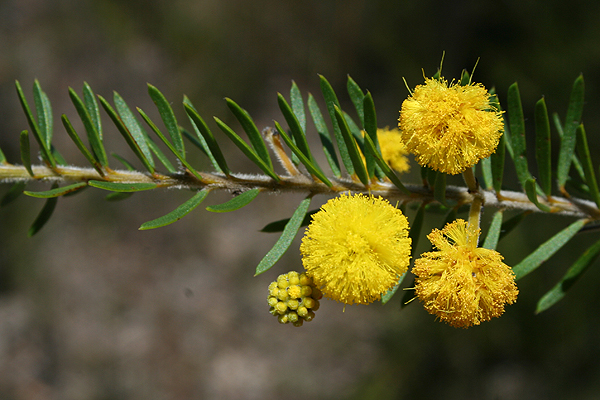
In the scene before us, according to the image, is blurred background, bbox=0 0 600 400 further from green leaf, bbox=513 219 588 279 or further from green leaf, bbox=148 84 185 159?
green leaf, bbox=148 84 185 159

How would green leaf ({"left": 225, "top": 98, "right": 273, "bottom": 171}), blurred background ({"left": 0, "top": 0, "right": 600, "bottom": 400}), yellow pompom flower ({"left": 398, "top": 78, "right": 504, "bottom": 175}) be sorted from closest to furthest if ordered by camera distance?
yellow pompom flower ({"left": 398, "top": 78, "right": 504, "bottom": 175})
green leaf ({"left": 225, "top": 98, "right": 273, "bottom": 171})
blurred background ({"left": 0, "top": 0, "right": 600, "bottom": 400})

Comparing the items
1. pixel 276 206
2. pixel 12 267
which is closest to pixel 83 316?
pixel 12 267

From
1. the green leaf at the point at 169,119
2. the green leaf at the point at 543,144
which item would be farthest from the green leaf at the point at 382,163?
the green leaf at the point at 169,119

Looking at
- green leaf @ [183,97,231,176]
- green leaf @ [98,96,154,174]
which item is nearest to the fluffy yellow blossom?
green leaf @ [183,97,231,176]

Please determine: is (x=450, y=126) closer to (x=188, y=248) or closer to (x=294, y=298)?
(x=294, y=298)

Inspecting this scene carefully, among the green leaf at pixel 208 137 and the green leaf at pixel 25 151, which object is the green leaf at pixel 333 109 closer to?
the green leaf at pixel 208 137

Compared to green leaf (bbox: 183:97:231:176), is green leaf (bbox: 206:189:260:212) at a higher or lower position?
lower

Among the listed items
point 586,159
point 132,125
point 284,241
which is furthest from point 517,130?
point 132,125
